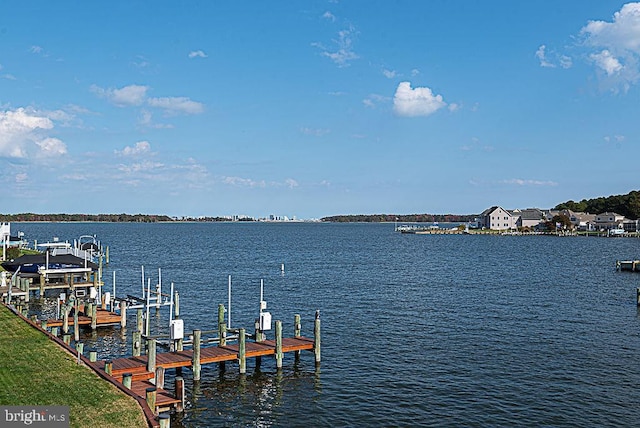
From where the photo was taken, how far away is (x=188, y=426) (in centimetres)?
2312

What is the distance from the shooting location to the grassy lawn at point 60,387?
18.9 meters

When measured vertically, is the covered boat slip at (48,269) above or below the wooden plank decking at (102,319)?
above

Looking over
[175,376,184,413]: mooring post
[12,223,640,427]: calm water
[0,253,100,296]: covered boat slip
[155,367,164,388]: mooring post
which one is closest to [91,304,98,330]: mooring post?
[12,223,640,427]: calm water

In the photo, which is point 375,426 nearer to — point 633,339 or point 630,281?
point 633,339

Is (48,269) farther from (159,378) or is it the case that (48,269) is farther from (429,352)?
(429,352)

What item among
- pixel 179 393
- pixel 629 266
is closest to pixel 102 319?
pixel 179 393

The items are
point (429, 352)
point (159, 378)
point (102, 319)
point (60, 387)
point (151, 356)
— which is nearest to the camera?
point (60, 387)

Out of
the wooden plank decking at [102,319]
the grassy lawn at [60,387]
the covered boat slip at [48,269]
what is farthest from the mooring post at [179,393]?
the covered boat slip at [48,269]

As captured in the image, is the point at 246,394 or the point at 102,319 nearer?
the point at 246,394

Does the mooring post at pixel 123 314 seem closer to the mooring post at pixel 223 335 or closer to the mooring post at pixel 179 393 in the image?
the mooring post at pixel 223 335

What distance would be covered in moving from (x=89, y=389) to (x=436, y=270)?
224 ft

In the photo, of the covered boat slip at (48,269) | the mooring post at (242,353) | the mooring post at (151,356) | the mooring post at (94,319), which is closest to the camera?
the mooring post at (151,356)

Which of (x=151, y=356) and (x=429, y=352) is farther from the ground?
(x=151, y=356)

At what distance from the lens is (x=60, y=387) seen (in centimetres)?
2127
